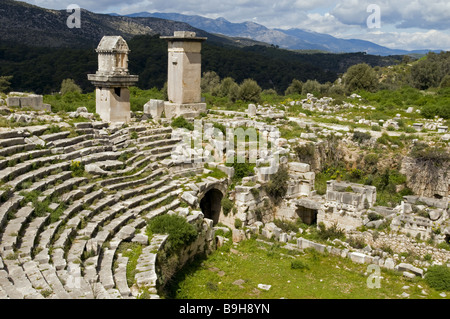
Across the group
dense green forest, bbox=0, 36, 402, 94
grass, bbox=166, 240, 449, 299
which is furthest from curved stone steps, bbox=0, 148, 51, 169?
dense green forest, bbox=0, 36, 402, 94

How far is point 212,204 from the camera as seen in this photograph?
703 inches

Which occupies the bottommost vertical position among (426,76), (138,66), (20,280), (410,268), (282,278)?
(282,278)

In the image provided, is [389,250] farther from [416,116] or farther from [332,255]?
[416,116]

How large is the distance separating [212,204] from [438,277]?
8.07 m

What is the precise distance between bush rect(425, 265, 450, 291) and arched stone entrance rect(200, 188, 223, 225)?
7317 millimetres

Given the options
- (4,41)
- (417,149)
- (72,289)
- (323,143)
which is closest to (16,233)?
(72,289)

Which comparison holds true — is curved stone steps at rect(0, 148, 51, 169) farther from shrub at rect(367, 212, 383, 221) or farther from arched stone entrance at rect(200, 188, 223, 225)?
shrub at rect(367, 212, 383, 221)

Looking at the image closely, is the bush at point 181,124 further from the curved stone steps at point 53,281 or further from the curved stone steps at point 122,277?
the curved stone steps at point 53,281

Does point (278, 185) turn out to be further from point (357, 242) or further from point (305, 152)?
point (357, 242)

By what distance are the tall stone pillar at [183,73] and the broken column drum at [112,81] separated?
8.65ft

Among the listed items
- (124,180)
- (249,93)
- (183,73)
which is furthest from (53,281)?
(249,93)

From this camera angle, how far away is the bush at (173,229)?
12.5 metres

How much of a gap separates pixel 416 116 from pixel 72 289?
75.8 ft

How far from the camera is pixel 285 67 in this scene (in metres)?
85.6
